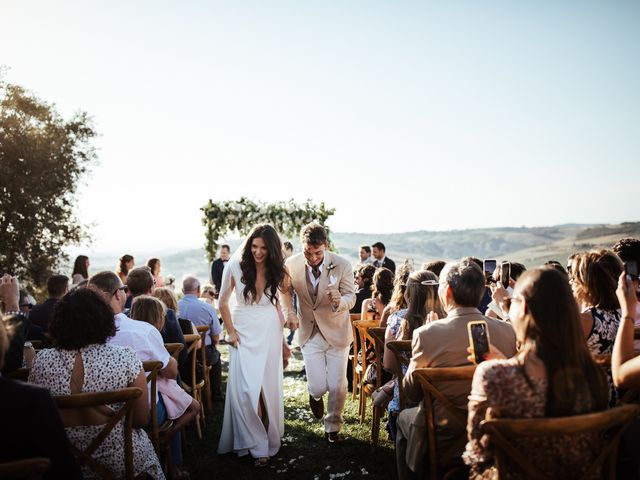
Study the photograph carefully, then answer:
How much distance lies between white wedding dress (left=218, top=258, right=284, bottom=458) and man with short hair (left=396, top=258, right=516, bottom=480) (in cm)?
208

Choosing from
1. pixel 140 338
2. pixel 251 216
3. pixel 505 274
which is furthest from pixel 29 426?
pixel 251 216

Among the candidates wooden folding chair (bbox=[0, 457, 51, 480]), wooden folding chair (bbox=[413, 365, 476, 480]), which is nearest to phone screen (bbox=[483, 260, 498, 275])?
wooden folding chair (bbox=[413, 365, 476, 480])

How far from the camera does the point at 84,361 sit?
314 cm

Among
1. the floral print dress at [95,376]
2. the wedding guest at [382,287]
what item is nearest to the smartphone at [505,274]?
the wedding guest at [382,287]

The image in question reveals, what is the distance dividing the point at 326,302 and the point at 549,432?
146 inches

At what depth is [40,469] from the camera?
6.56 ft

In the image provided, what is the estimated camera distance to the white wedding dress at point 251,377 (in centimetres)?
516

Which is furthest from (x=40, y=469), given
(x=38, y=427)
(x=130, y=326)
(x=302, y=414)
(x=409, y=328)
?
(x=302, y=414)

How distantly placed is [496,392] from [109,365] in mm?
2184

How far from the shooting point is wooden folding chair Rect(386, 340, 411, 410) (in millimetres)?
4145

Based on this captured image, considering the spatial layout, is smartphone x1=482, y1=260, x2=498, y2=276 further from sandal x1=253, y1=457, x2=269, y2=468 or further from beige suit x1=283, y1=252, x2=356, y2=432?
sandal x1=253, y1=457, x2=269, y2=468

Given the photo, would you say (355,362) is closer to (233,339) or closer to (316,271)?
(316,271)

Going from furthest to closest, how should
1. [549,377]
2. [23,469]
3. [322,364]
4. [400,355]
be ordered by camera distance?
[322,364]
[400,355]
[549,377]
[23,469]

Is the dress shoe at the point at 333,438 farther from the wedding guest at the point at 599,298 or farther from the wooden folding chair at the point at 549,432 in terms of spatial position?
the wooden folding chair at the point at 549,432
